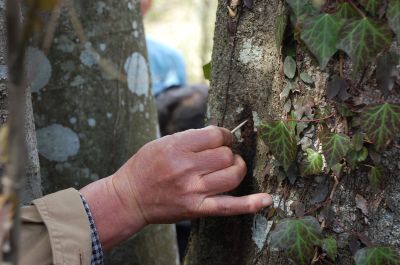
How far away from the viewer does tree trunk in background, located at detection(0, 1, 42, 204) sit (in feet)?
4.67

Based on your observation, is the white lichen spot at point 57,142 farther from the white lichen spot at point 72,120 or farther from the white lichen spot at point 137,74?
the white lichen spot at point 137,74

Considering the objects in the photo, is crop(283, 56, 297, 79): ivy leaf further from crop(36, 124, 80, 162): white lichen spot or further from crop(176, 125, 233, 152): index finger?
crop(36, 124, 80, 162): white lichen spot

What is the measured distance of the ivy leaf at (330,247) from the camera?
1.16m

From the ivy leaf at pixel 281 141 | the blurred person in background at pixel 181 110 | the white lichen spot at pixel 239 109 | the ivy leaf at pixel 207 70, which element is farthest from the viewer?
the blurred person in background at pixel 181 110

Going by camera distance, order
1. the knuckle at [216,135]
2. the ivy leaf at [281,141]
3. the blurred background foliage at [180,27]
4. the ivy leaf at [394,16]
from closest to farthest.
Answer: the ivy leaf at [394,16] → the ivy leaf at [281,141] → the knuckle at [216,135] → the blurred background foliage at [180,27]

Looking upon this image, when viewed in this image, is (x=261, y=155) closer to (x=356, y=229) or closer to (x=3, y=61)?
(x=356, y=229)

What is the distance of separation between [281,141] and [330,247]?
0.24 meters

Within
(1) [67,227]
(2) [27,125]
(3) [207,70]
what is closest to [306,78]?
(3) [207,70]

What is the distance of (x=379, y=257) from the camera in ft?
3.68

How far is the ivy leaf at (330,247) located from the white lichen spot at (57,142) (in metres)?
0.94

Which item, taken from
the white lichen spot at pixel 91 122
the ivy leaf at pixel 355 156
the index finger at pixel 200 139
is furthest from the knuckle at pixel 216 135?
the white lichen spot at pixel 91 122

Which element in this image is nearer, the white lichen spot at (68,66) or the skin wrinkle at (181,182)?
the skin wrinkle at (181,182)

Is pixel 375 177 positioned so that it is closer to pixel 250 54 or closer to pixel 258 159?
pixel 258 159

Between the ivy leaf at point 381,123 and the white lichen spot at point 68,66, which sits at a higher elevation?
the white lichen spot at point 68,66
